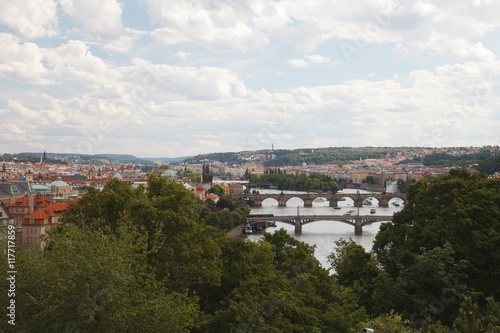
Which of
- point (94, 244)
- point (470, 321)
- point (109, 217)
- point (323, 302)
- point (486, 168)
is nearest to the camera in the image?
point (470, 321)

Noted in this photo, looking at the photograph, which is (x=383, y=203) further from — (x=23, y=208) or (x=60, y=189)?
(x=23, y=208)

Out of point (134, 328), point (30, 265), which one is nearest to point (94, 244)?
point (30, 265)

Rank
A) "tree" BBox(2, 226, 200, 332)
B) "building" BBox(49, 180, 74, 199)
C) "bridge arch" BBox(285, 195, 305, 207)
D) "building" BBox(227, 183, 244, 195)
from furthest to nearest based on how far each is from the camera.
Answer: "building" BBox(227, 183, 244, 195) → "bridge arch" BBox(285, 195, 305, 207) → "building" BBox(49, 180, 74, 199) → "tree" BBox(2, 226, 200, 332)

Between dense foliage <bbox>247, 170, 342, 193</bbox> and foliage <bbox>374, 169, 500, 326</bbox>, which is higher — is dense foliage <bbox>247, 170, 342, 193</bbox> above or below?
below

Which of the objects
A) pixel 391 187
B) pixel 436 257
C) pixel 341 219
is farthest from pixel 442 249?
pixel 391 187

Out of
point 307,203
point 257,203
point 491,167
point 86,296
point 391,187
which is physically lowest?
point 257,203

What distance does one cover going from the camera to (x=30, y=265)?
788 cm

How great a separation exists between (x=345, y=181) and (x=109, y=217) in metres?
108

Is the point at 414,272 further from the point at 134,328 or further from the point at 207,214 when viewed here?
the point at 207,214

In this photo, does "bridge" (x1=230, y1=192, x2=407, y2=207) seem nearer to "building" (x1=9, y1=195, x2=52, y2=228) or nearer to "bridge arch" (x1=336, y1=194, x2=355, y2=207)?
"bridge arch" (x1=336, y1=194, x2=355, y2=207)

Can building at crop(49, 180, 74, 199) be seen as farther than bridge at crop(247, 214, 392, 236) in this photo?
Yes

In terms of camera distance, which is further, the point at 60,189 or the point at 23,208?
the point at 60,189

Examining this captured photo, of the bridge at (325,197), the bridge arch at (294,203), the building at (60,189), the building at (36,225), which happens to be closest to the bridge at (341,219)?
the bridge at (325,197)

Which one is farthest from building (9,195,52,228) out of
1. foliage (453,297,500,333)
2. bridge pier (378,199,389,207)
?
bridge pier (378,199,389,207)
